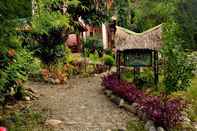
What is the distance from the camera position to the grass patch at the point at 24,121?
9750mm

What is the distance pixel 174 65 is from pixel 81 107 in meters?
2.79

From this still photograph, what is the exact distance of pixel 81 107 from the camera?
12.2 meters

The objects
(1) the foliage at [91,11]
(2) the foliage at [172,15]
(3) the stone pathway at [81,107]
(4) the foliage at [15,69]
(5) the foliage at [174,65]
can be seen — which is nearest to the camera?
(4) the foliage at [15,69]

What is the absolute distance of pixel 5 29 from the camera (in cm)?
866

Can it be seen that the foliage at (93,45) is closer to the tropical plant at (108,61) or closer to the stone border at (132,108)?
the tropical plant at (108,61)

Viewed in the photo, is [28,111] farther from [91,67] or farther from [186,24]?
[186,24]

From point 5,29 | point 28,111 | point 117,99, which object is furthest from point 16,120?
point 117,99

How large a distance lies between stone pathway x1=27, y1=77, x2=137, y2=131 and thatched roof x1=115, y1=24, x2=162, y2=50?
5.77 feet

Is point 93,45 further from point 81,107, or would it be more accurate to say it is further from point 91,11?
point 81,107

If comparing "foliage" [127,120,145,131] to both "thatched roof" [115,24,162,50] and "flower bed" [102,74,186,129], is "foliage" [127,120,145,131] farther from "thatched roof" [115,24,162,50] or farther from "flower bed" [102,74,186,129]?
"thatched roof" [115,24,162,50]

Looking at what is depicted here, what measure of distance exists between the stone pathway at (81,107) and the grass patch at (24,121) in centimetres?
39

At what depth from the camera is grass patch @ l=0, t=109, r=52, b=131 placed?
9.75 meters

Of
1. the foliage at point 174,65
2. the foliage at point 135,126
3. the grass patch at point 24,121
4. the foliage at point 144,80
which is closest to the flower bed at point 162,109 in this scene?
the foliage at point 135,126

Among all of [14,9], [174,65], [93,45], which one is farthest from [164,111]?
[93,45]
